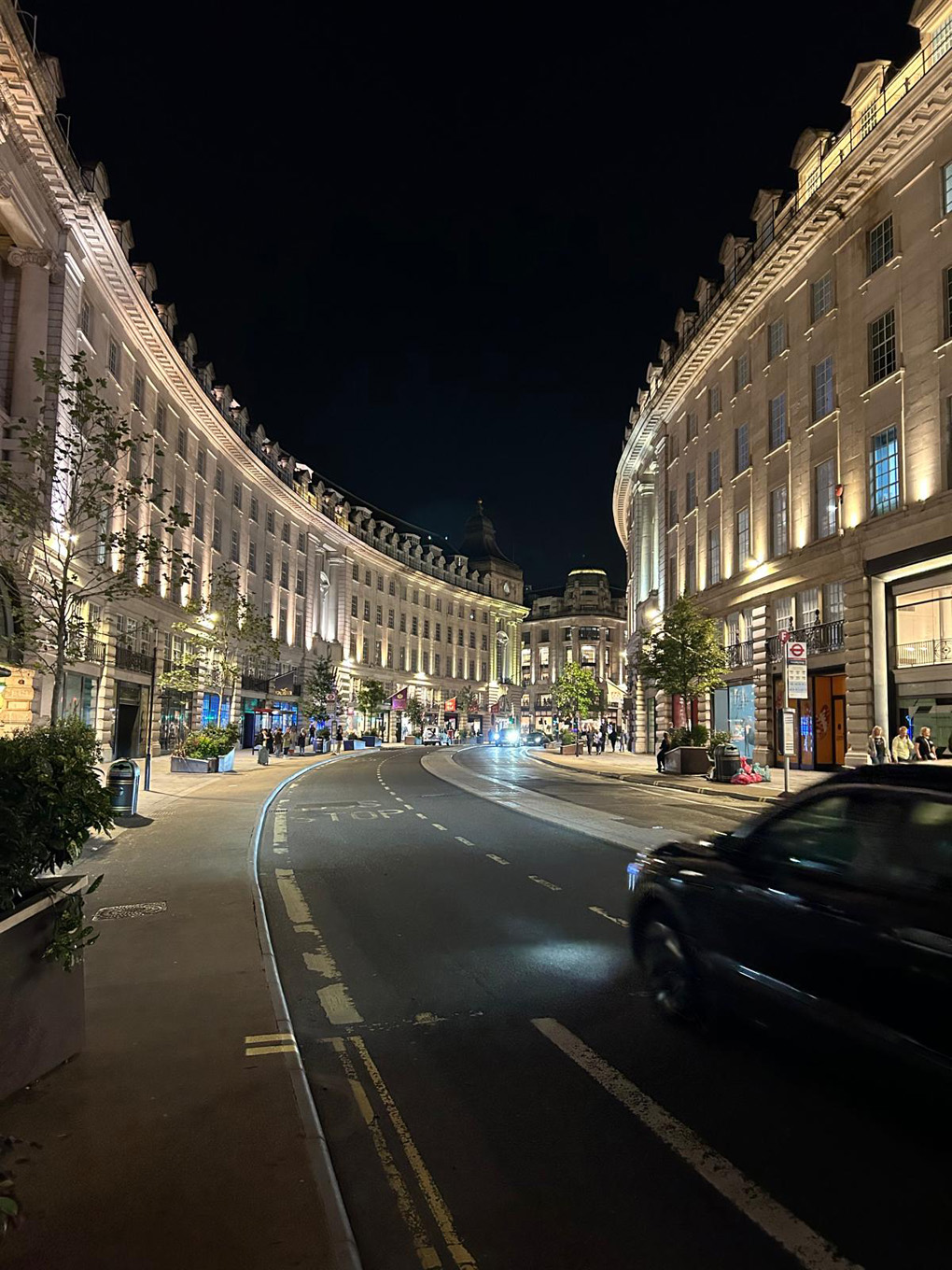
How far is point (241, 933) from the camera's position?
7.16 meters

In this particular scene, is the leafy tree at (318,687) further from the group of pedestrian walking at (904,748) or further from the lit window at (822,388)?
the group of pedestrian walking at (904,748)

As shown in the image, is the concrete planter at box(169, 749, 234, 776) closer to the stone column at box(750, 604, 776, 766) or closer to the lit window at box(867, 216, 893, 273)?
the stone column at box(750, 604, 776, 766)

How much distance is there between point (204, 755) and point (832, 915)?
2981 cm

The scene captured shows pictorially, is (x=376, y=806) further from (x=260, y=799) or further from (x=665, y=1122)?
(x=665, y=1122)

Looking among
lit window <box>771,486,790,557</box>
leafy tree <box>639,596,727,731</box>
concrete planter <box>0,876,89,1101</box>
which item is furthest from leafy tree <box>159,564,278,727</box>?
concrete planter <box>0,876,89,1101</box>

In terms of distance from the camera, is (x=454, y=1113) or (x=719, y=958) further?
(x=719, y=958)

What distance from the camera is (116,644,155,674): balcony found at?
3606 cm

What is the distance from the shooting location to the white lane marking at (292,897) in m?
8.18

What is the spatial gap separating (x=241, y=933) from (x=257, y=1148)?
12.6 feet

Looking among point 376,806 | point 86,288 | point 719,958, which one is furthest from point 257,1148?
point 86,288

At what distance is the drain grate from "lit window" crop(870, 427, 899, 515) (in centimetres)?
2299

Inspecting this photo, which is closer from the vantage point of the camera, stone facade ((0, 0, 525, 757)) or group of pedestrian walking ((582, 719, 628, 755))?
stone facade ((0, 0, 525, 757))

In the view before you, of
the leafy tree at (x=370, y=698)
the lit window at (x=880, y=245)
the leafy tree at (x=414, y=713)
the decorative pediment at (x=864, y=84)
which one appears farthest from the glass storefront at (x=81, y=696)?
the leafy tree at (x=414, y=713)

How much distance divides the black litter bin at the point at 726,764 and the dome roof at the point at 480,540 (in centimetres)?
10042
